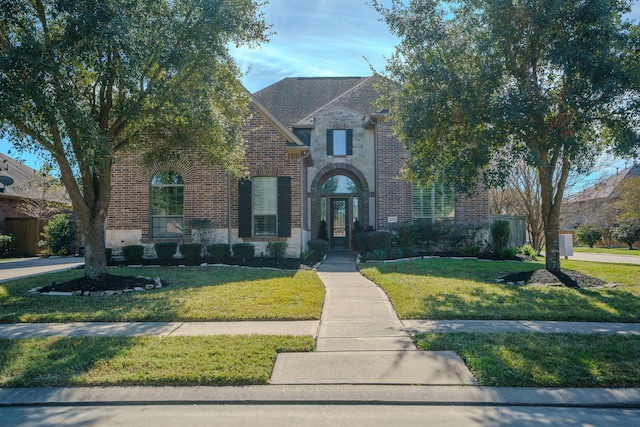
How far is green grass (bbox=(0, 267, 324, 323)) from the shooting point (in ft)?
22.4

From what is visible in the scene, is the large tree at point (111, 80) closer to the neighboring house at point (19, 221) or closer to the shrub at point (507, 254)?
the shrub at point (507, 254)

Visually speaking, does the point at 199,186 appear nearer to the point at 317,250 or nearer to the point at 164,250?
the point at 164,250

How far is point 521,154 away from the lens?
9086 mm

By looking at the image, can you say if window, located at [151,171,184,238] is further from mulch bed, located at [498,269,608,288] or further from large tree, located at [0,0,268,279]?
mulch bed, located at [498,269,608,288]

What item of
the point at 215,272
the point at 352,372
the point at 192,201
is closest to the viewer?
the point at 352,372

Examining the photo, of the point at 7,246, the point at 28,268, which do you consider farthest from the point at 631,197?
the point at 7,246

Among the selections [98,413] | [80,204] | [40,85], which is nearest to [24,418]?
[98,413]

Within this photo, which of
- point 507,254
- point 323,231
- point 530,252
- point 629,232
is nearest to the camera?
point 507,254

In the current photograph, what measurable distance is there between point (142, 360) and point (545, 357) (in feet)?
14.1

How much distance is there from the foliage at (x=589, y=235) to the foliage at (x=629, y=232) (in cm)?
428

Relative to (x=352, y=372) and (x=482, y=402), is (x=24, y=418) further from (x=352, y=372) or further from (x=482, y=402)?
(x=482, y=402)

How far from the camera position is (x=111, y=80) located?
8.89 m

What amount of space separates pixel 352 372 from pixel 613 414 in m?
2.30

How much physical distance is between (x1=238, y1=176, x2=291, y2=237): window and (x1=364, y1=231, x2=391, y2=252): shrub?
10.7ft
